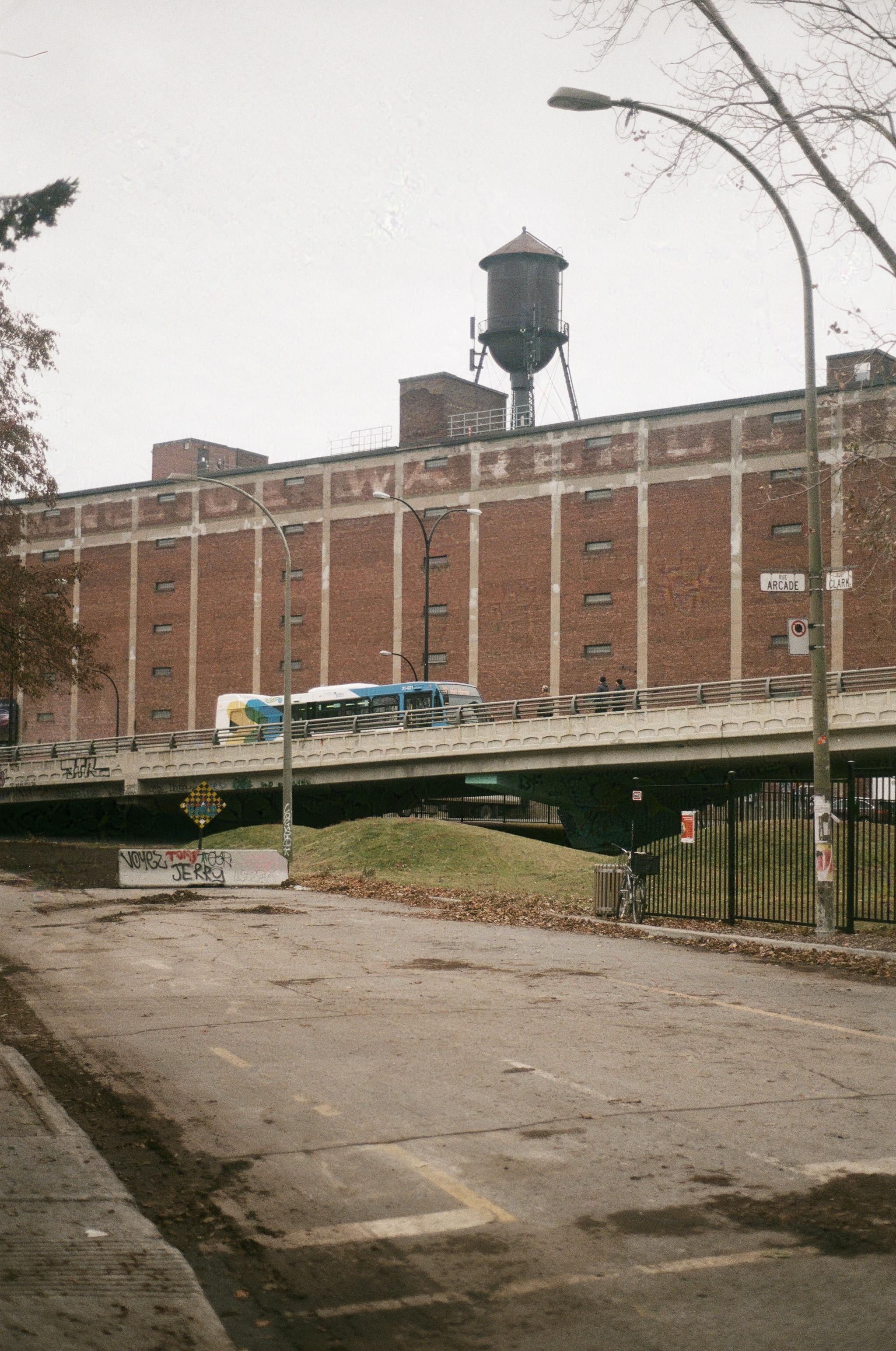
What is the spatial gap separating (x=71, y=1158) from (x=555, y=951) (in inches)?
419

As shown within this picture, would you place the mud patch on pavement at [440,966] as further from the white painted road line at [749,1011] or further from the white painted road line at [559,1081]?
the white painted road line at [559,1081]

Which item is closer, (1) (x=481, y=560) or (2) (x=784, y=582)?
(2) (x=784, y=582)

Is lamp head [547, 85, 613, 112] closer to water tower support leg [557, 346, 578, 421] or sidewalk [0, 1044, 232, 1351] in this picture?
sidewalk [0, 1044, 232, 1351]

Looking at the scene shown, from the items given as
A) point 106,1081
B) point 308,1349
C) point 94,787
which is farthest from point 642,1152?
point 94,787

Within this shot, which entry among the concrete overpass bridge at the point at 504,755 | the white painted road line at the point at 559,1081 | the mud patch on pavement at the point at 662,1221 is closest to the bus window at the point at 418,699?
the concrete overpass bridge at the point at 504,755

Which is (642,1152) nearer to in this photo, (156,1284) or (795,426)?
(156,1284)

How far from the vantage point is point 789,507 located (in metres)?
57.1

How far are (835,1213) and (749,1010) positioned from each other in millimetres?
5950

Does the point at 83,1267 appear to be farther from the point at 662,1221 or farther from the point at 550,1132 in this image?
the point at 550,1132

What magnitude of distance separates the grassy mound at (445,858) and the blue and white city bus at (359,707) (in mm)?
11861

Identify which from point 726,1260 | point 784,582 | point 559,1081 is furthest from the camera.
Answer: point 784,582

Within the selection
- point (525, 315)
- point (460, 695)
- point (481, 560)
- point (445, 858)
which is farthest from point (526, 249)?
point (445, 858)

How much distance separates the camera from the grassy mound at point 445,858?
1140 inches

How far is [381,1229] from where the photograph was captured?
18.7ft
